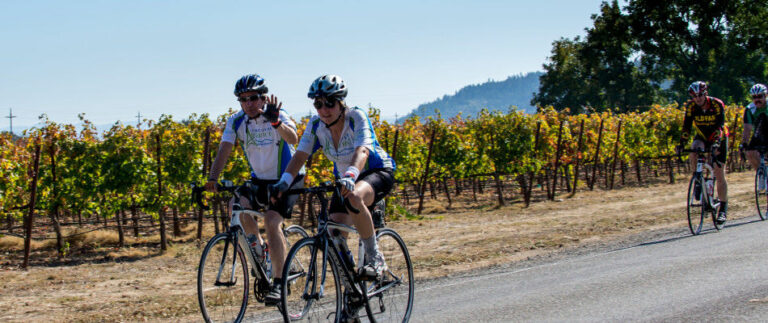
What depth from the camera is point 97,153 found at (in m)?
12.8

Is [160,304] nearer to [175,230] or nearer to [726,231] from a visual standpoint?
[175,230]

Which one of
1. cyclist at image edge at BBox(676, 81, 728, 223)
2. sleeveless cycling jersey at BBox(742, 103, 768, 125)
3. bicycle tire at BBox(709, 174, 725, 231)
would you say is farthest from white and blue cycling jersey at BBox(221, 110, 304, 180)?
sleeveless cycling jersey at BBox(742, 103, 768, 125)

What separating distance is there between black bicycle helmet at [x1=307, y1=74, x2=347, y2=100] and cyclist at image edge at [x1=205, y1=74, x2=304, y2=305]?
2.56ft

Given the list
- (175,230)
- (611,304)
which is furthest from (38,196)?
(611,304)

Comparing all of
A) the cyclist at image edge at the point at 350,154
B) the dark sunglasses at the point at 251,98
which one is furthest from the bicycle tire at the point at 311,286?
the dark sunglasses at the point at 251,98

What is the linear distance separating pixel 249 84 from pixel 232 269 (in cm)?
163

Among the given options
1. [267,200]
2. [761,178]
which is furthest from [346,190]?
[761,178]

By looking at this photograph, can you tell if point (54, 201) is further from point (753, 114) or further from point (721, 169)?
point (753, 114)

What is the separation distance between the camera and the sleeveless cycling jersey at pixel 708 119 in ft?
33.6

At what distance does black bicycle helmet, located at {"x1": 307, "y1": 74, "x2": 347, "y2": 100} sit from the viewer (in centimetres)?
487

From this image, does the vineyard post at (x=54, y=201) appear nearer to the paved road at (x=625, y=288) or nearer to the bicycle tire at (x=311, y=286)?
the paved road at (x=625, y=288)

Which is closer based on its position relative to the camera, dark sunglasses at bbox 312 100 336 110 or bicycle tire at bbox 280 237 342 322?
bicycle tire at bbox 280 237 342 322

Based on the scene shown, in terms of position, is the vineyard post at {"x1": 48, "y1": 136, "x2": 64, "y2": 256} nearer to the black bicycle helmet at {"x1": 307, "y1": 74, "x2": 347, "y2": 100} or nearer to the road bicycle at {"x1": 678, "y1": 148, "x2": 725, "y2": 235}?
the black bicycle helmet at {"x1": 307, "y1": 74, "x2": 347, "y2": 100}

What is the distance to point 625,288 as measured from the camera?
6.47m
